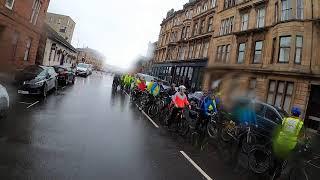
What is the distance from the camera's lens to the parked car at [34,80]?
15844mm

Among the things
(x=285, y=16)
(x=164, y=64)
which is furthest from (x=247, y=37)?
(x=164, y=64)

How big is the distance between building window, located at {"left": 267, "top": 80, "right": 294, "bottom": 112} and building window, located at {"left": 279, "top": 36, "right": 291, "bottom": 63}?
183 cm

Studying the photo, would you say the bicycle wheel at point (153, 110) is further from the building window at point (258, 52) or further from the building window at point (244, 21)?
the building window at point (244, 21)

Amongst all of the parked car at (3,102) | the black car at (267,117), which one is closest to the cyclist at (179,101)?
the black car at (267,117)

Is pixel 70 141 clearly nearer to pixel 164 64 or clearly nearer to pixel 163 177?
pixel 163 177

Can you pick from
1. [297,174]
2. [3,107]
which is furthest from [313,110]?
[3,107]

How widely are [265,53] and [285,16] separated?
3341 millimetres

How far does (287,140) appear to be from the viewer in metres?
7.45

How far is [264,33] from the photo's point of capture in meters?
27.6

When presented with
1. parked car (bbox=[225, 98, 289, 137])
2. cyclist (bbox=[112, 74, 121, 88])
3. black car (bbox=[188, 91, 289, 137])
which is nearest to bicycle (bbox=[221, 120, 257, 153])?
parked car (bbox=[225, 98, 289, 137])

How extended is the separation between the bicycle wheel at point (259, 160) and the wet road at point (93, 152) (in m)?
0.44

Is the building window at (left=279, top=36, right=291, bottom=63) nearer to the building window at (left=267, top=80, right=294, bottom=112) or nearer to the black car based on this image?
the building window at (left=267, top=80, right=294, bottom=112)

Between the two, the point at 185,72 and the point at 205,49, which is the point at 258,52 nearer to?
the point at 205,49

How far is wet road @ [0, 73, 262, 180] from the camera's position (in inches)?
241
